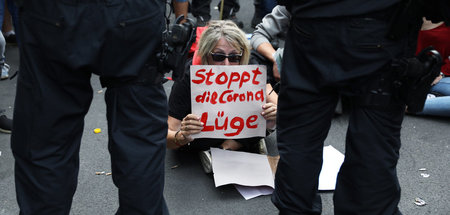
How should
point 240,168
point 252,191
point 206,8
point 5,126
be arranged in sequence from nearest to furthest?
point 252,191 → point 240,168 → point 5,126 → point 206,8

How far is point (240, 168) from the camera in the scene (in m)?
2.54

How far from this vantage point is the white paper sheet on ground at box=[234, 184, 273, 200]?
240 cm

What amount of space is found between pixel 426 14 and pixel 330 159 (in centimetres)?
121

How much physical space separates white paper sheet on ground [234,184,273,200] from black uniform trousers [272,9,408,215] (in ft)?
1.38

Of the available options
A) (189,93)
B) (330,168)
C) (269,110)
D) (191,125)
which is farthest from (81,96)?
(330,168)

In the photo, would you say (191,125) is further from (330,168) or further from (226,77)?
(330,168)

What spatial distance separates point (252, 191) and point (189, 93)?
0.60 meters

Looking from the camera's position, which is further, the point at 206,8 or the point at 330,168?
the point at 206,8

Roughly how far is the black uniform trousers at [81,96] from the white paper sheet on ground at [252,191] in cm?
72

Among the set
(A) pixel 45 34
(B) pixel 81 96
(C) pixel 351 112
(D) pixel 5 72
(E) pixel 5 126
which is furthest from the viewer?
(D) pixel 5 72

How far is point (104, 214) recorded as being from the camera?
7.41 ft

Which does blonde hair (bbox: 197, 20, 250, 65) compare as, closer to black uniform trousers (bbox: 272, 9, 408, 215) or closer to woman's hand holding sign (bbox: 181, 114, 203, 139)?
woman's hand holding sign (bbox: 181, 114, 203, 139)

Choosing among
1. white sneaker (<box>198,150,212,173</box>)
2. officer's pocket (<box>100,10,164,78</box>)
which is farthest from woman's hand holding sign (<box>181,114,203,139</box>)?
officer's pocket (<box>100,10,164,78</box>)

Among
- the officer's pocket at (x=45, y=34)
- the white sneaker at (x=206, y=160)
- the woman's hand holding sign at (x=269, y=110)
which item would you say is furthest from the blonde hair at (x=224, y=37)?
the officer's pocket at (x=45, y=34)
